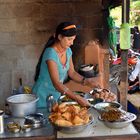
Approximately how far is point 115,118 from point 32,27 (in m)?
2.68

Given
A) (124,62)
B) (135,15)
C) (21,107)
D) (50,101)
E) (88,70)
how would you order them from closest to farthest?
(21,107) → (50,101) → (124,62) → (88,70) → (135,15)

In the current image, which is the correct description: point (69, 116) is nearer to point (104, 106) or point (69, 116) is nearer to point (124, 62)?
point (104, 106)

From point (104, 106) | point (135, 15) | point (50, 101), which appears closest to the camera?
point (104, 106)

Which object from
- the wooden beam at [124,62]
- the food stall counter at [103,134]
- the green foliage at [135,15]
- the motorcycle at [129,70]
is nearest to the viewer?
the food stall counter at [103,134]

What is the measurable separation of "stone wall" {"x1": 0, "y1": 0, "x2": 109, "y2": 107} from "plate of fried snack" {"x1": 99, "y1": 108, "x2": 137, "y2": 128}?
2.42 m

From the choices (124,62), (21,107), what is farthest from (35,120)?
(124,62)

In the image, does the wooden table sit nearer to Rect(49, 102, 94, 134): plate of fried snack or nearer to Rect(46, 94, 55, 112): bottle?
Rect(49, 102, 94, 134): plate of fried snack

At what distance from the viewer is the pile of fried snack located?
7.94 ft

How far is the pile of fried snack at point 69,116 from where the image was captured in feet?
7.94

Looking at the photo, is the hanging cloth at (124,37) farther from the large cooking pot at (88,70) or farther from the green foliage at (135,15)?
the green foliage at (135,15)

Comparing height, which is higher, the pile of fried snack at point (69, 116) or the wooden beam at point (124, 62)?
the wooden beam at point (124, 62)

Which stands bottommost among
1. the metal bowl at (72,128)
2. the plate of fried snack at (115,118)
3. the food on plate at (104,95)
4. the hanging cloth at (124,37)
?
the metal bowl at (72,128)

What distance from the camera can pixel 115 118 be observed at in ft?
8.26

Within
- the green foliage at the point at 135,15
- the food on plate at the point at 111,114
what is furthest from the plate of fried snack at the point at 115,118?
the green foliage at the point at 135,15
